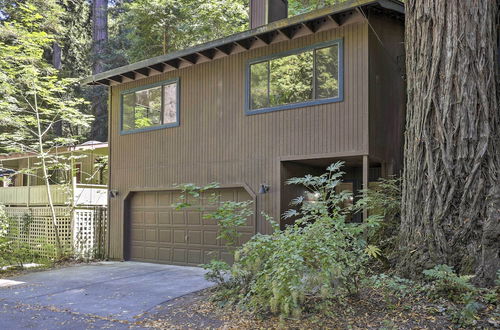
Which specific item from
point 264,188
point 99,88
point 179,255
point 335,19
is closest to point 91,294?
point 179,255

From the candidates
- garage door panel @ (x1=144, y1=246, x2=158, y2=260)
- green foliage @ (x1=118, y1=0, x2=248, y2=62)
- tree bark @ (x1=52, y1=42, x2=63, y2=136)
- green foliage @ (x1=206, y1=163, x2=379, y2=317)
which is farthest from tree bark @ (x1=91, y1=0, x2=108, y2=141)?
green foliage @ (x1=206, y1=163, x2=379, y2=317)

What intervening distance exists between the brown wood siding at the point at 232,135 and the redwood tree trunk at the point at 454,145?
7.49 feet

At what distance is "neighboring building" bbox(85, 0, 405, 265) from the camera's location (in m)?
8.70

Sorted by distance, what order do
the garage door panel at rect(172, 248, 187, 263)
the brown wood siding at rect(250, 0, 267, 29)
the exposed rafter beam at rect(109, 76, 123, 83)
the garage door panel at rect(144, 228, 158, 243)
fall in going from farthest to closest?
the exposed rafter beam at rect(109, 76, 123, 83)
the garage door panel at rect(144, 228, 158, 243)
the garage door panel at rect(172, 248, 187, 263)
the brown wood siding at rect(250, 0, 267, 29)

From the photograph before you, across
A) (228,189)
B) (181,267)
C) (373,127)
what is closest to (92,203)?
(181,267)

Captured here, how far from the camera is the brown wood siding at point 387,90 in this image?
870 centimetres

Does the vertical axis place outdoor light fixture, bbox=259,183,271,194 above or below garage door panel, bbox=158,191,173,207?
above

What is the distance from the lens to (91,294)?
26.3 ft

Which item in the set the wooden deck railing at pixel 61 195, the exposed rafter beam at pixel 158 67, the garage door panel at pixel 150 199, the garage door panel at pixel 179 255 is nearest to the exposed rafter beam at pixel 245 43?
the exposed rafter beam at pixel 158 67

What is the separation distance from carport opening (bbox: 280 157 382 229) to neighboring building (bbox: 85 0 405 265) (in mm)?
35

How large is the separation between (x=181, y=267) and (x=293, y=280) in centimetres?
628

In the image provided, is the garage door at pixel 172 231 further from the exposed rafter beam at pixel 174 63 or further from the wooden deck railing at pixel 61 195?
the exposed rafter beam at pixel 174 63

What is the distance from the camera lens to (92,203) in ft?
45.5

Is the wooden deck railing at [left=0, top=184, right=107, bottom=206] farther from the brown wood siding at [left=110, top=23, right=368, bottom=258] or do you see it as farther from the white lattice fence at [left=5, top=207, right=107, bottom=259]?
the brown wood siding at [left=110, top=23, right=368, bottom=258]
